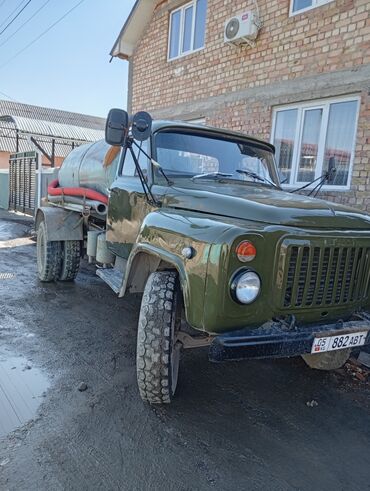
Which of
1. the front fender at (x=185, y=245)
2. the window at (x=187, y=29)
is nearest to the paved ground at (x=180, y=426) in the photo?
the front fender at (x=185, y=245)

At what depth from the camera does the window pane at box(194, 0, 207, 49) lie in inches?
351

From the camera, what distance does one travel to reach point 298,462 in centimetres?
232

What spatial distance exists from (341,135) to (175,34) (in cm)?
571

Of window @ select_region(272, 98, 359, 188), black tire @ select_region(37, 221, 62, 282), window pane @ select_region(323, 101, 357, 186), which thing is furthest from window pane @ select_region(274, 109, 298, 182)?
black tire @ select_region(37, 221, 62, 282)

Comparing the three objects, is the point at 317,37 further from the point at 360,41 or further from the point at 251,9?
the point at 251,9

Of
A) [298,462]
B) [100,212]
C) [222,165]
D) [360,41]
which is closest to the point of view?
Result: [298,462]

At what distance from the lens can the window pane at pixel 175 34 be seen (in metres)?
9.70

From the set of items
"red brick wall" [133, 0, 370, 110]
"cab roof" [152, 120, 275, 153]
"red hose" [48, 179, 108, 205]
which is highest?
"red brick wall" [133, 0, 370, 110]

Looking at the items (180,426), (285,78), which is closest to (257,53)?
(285,78)

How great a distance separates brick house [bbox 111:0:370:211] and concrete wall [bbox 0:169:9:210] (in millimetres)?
10303

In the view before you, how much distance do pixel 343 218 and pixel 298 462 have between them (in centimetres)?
152

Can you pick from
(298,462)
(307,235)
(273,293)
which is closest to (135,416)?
(298,462)

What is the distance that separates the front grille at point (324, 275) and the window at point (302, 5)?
5.46 m

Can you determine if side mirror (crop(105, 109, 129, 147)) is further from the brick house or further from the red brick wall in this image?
the red brick wall
